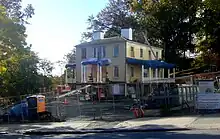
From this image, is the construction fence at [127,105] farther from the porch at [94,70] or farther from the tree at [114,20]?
the tree at [114,20]

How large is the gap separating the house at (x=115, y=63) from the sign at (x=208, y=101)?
20.3 meters

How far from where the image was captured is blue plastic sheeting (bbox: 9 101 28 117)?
23812mm

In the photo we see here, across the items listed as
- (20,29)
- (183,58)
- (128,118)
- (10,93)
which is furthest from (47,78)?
(183,58)

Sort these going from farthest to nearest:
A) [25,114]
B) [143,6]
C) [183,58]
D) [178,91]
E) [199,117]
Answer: [183,58], [178,91], [25,114], [199,117], [143,6]

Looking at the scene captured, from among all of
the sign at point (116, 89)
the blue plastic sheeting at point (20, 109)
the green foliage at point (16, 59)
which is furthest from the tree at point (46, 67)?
the blue plastic sheeting at point (20, 109)

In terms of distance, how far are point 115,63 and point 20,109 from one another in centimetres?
2258

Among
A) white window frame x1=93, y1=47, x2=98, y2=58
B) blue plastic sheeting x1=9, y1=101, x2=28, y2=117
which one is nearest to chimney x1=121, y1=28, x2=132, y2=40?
white window frame x1=93, y1=47, x2=98, y2=58

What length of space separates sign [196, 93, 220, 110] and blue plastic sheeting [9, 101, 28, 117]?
9.62 m

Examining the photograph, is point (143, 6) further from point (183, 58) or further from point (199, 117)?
point (183, 58)

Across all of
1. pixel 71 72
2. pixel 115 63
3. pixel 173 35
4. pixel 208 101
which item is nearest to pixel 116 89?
pixel 115 63

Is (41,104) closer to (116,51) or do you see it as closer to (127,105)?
(127,105)

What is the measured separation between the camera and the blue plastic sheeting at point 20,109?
78.1 feet

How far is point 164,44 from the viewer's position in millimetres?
62844

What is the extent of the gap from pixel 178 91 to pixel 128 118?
489 cm
